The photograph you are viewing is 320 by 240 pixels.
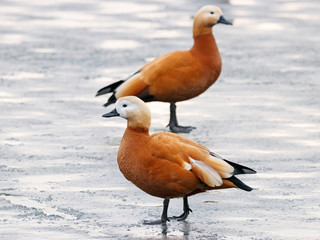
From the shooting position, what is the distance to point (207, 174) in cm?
707

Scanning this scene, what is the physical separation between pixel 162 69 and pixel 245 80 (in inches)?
87.6

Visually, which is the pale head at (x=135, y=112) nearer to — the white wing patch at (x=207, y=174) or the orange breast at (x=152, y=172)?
the orange breast at (x=152, y=172)

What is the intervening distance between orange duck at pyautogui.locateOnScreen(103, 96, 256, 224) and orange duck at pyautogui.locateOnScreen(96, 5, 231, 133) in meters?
2.89

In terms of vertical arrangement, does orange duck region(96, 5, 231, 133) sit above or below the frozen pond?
above

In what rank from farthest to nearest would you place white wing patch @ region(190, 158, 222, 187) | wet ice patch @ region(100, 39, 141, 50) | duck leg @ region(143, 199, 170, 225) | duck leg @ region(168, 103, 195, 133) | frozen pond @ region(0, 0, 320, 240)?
1. wet ice patch @ region(100, 39, 141, 50)
2. duck leg @ region(168, 103, 195, 133)
3. frozen pond @ region(0, 0, 320, 240)
4. duck leg @ region(143, 199, 170, 225)
5. white wing patch @ region(190, 158, 222, 187)

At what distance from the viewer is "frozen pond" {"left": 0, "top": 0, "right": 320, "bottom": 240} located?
729 centimetres

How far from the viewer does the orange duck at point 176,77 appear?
33.6ft

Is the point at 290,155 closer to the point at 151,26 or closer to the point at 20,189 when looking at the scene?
the point at 20,189

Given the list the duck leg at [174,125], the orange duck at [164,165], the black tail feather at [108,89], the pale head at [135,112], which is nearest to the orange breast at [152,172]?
the orange duck at [164,165]

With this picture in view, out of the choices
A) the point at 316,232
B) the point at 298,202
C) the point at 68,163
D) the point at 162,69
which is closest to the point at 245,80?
the point at 162,69

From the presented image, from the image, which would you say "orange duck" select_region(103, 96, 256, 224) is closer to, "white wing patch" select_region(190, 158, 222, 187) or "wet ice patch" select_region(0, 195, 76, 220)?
"white wing patch" select_region(190, 158, 222, 187)

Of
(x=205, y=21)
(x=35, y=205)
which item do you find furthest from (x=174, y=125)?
(x=35, y=205)

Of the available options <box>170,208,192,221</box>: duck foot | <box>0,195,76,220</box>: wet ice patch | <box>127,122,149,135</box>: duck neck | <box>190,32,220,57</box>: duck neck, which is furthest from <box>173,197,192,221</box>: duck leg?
<box>190,32,220,57</box>: duck neck

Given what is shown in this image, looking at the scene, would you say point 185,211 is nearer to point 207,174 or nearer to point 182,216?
point 182,216
